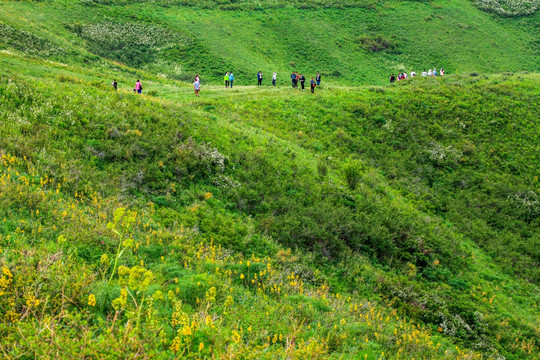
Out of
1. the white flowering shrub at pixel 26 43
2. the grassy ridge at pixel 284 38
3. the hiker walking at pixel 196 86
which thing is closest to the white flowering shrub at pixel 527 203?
the hiker walking at pixel 196 86

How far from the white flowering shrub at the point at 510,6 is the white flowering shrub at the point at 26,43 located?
277 feet

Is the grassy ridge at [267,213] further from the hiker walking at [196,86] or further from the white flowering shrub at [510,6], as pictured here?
the white flowering shrub at [510,6]

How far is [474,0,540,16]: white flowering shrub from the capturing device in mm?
75125

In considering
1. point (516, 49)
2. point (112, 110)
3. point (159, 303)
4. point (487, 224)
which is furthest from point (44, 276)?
point (516, 49)

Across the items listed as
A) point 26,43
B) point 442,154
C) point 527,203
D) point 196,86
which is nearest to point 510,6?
point 442,154

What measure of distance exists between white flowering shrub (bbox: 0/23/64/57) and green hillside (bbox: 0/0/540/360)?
11.5 inches

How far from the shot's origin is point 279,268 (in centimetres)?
955

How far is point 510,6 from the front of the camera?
3054 inches

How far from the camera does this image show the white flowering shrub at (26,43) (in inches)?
1291

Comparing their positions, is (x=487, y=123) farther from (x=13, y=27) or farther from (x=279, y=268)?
(x=13, y=27)

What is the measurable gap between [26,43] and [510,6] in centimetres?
9244

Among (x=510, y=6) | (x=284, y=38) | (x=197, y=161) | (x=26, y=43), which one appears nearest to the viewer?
(x=197, y=161)

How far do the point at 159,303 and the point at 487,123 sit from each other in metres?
32.1

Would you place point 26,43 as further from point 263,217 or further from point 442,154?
point 442,154
